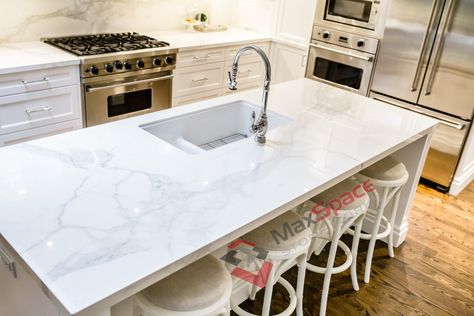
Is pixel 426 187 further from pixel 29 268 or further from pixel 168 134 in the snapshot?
pixel 29 268

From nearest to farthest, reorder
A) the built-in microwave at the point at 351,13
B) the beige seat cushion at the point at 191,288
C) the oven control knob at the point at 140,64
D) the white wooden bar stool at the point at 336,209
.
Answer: the beige seat cushion at the point at 191,288 → the white wooden bar stool at the point at 336,209 → the oven control knob at the point at 140,64 → the built-in microwave at the point at 351,13

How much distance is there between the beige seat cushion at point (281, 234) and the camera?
1.83m

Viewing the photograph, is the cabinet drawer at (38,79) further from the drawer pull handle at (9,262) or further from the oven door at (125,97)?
the drawer pull handle at (9,262)

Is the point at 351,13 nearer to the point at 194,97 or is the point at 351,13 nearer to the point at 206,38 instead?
the point at 206,38

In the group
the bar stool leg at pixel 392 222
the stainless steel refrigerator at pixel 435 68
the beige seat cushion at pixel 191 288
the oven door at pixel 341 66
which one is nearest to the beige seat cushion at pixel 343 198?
the bar stool leg at pixel 392 222

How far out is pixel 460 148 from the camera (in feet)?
12.1

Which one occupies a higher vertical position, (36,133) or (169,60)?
(169,60)

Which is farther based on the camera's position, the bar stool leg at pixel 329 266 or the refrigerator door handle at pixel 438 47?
the refrigerator door handle at pixel 438 47

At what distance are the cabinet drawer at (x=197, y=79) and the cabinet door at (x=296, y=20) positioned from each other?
0.79 m

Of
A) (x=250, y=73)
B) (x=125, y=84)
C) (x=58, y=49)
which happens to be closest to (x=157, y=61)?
(x=125, y=84)

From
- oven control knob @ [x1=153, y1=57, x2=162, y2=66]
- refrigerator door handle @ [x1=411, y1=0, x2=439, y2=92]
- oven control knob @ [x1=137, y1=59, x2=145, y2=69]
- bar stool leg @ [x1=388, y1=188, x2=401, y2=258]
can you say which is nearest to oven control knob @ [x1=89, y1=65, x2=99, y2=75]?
oven control knob @ [x1=137, y1=59, x2=145, y2=69]

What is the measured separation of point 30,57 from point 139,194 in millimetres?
2068

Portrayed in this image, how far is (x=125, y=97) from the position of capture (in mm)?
3668

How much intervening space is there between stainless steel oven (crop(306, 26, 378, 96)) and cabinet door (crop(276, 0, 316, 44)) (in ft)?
0.40
